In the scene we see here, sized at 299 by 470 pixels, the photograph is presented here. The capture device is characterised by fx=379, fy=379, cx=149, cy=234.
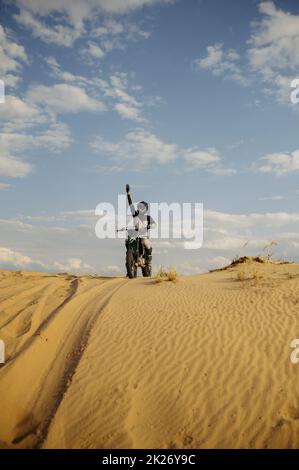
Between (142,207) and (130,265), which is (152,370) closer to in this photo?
(130,265)

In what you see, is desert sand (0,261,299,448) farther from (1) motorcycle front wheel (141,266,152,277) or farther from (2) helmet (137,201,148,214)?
(2) helmet (137,201,148,214)

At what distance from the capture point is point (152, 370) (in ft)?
21.0

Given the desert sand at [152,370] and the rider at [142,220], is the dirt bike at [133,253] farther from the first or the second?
the desert sand at [152,370]

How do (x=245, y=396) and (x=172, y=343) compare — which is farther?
(x=172, y=343)

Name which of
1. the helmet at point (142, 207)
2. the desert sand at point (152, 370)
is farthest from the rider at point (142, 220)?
the desert sand at point (152, 370)

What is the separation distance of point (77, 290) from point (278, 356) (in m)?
6.20

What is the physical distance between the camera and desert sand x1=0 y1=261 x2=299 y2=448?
5078 mm

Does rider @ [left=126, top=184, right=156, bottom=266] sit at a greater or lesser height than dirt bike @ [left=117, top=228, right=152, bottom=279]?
greater

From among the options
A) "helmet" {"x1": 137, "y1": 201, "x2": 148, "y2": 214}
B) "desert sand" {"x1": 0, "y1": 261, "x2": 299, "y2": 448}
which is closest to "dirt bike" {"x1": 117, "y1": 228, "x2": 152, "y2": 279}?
"helmet" {"x1": 137, "y1": 201, "x2": 148, "y2": 214}

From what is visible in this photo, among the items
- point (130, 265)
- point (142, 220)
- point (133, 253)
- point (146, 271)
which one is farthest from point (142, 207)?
point (146, 271)

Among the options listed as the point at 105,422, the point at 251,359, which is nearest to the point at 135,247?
the point at 251,359
